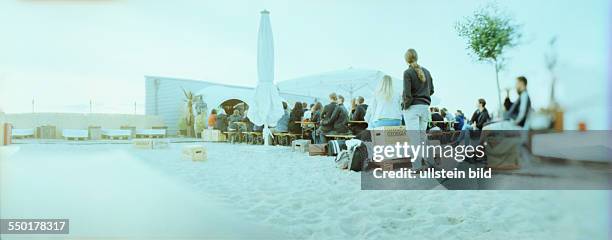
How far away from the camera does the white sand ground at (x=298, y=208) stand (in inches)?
36.0

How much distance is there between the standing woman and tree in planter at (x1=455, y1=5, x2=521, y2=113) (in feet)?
3.83

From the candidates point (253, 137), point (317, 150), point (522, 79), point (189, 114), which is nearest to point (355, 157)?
point (317, 150)

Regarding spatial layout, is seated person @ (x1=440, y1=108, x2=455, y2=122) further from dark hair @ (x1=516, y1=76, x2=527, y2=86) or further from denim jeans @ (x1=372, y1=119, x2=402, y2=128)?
dark hair @ (x1=516, y1=76, x2=527, y2=86)

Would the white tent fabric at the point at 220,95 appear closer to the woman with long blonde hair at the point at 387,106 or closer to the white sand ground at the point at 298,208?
the woman with long blonde hair at the point at 387,106

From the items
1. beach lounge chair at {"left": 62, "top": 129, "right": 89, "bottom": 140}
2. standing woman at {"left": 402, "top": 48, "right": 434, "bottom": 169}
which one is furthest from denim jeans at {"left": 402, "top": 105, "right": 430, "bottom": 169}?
beach lounge chair at {"left": 62, "top": 129, "right": 89, "bottom": 140}

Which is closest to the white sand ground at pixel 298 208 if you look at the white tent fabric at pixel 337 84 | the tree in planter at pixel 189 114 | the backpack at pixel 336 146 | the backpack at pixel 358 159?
the backpack at pixel 358 159

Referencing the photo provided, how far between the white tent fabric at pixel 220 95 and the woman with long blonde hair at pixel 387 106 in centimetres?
636

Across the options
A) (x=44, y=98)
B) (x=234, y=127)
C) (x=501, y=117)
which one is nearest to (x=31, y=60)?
(x=44, y=98)

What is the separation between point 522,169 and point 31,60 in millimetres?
1656

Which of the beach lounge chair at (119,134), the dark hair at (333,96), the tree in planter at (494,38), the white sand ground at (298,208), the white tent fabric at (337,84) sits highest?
the white tent fabric at (337,84)

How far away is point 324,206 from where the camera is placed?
1.66m

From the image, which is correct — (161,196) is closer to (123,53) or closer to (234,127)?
(123,53)

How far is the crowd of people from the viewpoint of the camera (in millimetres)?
806

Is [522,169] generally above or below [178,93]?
below
